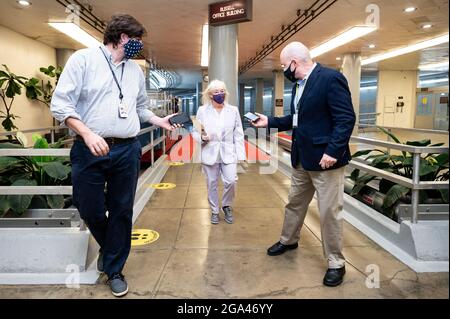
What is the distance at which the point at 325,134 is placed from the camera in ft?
7.56

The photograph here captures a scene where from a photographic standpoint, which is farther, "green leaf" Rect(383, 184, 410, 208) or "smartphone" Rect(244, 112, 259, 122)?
"green leaf" Rect(383, 184, 410, 208)

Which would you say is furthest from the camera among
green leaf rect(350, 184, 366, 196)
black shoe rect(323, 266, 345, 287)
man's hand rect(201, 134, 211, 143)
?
green leaf rect(350, 184, 366, 196)

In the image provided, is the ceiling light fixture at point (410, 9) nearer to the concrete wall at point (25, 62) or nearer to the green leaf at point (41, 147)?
the green leaf at point (41, 147)

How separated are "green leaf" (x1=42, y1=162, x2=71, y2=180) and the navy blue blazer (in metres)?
1.97

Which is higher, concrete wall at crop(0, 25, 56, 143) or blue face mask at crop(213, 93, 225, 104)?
concrete wall at crop(0, 25, 56, 143)

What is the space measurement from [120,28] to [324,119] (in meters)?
1.38

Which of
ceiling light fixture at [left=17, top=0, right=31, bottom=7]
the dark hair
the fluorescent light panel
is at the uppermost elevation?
ceiling light fixture at [left=17, top=0, right=31, bottom=7]

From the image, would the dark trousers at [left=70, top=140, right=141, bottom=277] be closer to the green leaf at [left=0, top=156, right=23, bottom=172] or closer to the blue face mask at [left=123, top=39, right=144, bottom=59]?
the blue face mask at [left=123, top=39, right=144, bottom=59]

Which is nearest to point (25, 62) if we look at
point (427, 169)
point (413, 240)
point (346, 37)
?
point (346, 37)

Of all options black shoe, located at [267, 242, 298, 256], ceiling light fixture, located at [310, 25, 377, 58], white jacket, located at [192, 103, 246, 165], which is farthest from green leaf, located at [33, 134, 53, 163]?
ceiling light fixture, located at [310, 25, 377, 58]

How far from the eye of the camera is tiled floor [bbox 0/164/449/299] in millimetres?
2225

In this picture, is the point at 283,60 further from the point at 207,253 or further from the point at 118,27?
the point at 207,253

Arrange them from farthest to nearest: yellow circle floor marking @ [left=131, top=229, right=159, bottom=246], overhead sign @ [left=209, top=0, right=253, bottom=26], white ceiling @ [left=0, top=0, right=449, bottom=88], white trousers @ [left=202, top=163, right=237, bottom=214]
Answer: white ceiling @ [left=0, top=0, right=449, bottom=88]
overhead sign @ [left=209, top=0, right=253, bottom=26]
white trousers @ [left=202, top=163, right=237, bottom=214]
yellow circle floor marking @ [left=131, top=229, right=159, bottom=246]

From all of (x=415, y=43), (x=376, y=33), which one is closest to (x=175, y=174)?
(x=376, y=33)
